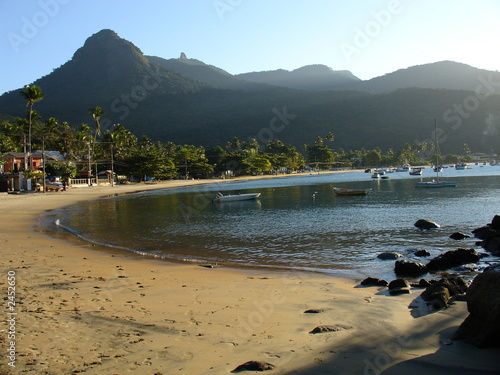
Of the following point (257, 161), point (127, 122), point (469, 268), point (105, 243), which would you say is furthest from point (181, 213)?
point (127, 122)

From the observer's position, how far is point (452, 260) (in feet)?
48.9

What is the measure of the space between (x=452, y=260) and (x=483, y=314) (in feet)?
28.2

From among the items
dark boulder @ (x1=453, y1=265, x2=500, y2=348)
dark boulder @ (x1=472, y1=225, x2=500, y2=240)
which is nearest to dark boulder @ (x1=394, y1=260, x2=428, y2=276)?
dark boulder @ (x1=453, y1=265, x2=500, y2=348)

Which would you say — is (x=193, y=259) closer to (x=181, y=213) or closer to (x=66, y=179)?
(x=181, y=213)

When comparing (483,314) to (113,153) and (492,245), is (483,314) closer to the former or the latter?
(492,245)

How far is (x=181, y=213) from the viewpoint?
38.5 m

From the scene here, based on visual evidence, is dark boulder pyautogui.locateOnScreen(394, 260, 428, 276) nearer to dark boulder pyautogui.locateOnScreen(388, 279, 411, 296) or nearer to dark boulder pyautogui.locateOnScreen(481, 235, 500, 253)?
dark boulder pyautogui.locateOnScreen(388, 279, 411, 296)

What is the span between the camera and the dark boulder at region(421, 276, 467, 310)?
30.8 ft

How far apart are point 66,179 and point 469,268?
76.5m

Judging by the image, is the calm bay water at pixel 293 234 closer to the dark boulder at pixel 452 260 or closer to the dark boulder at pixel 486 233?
the dark boulder at pixel 452 260

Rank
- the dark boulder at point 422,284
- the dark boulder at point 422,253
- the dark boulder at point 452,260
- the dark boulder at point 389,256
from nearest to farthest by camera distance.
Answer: the dark boulder at point 422,284, the dark boulder at point 452,260, the dark boulder at point 389,256, the dark boulder at point 422,253

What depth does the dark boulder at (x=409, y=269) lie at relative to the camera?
13.7 m

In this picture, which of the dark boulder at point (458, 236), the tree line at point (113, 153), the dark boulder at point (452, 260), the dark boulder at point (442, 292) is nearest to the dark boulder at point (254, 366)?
the dark boulder at point (442, 292)

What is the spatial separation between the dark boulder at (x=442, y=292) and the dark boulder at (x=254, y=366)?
4.98m
